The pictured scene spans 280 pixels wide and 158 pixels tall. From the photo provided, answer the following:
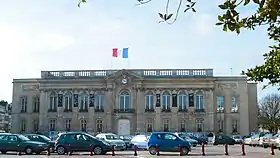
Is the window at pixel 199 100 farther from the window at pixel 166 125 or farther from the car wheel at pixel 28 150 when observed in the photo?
the car wheel at pixel 28 150

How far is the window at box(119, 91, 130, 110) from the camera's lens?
229ft

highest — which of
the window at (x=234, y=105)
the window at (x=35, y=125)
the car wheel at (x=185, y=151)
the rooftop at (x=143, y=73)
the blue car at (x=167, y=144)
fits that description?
the rooftop at (x=143, y=73)

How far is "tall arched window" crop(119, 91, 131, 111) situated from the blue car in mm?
41081

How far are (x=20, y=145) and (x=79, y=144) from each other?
14.0 feet

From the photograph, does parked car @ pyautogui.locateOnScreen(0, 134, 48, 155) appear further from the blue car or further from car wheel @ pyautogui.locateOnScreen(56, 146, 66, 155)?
the blue car

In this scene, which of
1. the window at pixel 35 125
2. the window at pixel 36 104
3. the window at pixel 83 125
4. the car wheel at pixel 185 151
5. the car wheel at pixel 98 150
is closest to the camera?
the car wheel at pixel 98 150

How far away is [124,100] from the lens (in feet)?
229

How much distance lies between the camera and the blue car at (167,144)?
27.9 m

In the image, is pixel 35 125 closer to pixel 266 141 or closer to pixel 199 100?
pixel 199 100

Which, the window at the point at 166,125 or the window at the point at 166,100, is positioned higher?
the window at the point at 166,100

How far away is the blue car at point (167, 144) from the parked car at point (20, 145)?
277 inches

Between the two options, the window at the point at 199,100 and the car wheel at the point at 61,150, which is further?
the window at the point at 199,100

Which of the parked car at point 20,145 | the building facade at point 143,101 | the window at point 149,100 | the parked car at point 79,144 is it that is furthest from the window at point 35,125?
the parked car at point 79,144

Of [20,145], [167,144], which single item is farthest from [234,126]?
[20,145]
